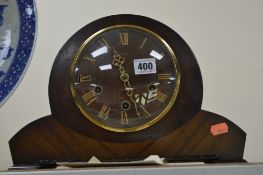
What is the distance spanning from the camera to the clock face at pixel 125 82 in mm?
1263

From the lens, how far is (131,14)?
134cm

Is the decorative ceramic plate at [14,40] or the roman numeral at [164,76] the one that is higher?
the decorative ceramic plate at [14,40]

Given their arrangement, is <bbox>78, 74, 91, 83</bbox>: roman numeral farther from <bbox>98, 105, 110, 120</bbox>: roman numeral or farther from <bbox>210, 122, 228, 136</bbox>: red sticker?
<bbox>210, 122, 228, 136</bbox>: red sticker

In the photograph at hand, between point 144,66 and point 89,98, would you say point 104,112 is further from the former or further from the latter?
point 144,66

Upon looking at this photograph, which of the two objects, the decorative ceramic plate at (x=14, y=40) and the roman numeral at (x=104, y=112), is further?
the decorative ceramic plate at (x=14, y=40)

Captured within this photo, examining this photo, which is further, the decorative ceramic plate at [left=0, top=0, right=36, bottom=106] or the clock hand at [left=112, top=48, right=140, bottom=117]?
the decorative ceramic plate at [left=0, top=0, right=36, bottom=106]

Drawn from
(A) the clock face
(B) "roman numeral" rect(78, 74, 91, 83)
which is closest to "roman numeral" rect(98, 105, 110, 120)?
(A) the clock face

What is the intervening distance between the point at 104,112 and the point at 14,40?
43 cm

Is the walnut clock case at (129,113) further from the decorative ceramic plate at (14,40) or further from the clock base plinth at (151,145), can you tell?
the decorative ceramic plate at (14,40)

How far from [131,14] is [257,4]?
445 millimetres

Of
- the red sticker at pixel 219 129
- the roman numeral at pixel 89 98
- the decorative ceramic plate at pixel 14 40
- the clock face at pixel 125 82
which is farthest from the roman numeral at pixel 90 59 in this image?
the red sticker at pixel 219 129

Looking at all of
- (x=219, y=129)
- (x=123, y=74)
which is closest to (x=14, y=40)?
(x=123, y=74)

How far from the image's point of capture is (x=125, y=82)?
1.27m

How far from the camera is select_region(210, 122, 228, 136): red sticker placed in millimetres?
1259
